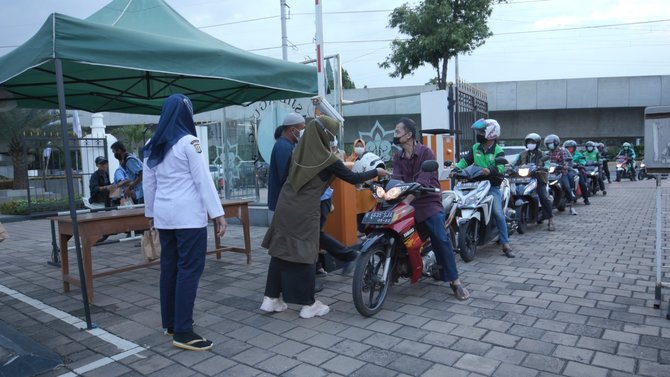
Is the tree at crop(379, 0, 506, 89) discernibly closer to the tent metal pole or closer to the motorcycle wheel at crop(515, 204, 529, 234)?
the motorcycle wheel at crop(515, 204, 529, 234)

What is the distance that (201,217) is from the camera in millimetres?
3553

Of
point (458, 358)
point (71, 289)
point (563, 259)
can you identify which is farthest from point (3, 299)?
point (563, 259)

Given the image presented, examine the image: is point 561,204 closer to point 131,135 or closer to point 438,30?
point 438,30

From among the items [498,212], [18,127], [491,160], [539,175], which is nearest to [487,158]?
[491,160]

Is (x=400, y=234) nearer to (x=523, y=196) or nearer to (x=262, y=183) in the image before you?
(x=523, y=196)

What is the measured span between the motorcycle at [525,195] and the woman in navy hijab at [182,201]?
5.46 m

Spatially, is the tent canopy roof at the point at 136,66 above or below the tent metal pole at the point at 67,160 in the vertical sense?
above

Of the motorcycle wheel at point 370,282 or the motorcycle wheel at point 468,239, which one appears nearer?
the motorcycle wheel at point 370,282

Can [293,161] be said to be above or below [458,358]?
above

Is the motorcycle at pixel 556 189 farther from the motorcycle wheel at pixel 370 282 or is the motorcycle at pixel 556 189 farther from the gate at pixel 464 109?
the motorcycle wheel at pixel 370 282

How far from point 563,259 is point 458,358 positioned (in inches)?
138

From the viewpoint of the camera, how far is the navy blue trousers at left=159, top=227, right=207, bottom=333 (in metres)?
3.51

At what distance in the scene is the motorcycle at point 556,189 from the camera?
372 inches

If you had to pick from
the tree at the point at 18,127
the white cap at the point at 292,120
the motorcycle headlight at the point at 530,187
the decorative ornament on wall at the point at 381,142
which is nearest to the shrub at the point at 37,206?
the tree at the point at 18,127
